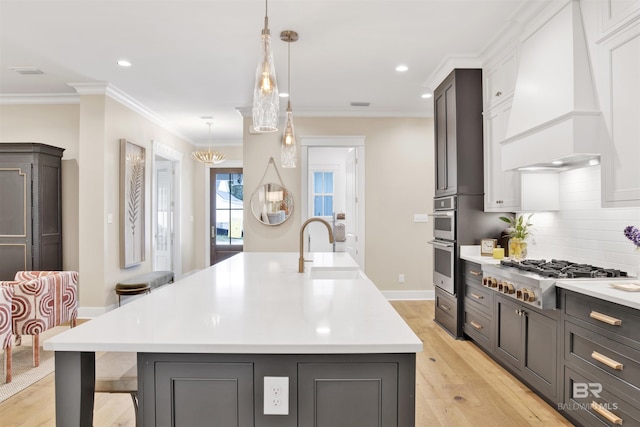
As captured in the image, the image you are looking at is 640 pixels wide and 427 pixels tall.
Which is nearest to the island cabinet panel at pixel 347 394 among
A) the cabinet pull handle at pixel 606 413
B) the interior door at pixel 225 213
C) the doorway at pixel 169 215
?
the cabinet pull handle at pixel 606 413

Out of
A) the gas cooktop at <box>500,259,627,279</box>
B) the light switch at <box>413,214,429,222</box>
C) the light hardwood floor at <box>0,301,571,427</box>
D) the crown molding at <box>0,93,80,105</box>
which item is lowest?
the light hardwood floor at <box>0,301,571,427</box>

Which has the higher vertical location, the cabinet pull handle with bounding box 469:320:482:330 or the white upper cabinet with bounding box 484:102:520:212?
the white upper cabinet with bounding box 484:102:520:212

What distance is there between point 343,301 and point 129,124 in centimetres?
474

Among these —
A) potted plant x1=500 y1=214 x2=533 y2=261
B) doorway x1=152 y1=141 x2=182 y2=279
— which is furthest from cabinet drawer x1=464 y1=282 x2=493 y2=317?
doorway x1=152 y1=141 x2=182 y2=279

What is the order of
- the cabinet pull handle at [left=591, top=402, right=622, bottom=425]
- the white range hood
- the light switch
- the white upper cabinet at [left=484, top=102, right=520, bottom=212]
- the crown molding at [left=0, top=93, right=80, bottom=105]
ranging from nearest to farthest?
the cabinet pull handle at [left=591, top=402, right=622, bottom=425]
the white range hood
the white upper cabinet at [left=484, top=102, right=520, bottom=212]
the crown molding at [left=0, top=93, right=80, bottom=105]
the light switch

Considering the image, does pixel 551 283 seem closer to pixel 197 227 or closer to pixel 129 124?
pixel 129 124

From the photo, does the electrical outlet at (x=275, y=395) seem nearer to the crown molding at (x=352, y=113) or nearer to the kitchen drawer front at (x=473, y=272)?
the kitchen drawer front at (x=473, y=272)

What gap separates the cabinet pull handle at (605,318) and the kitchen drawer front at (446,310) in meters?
1.85

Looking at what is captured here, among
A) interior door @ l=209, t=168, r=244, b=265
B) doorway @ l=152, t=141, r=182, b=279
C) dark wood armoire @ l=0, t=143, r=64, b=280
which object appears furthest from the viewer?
interior door @ l=209, t=168, r=244, b=265

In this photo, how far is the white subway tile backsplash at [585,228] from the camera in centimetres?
242

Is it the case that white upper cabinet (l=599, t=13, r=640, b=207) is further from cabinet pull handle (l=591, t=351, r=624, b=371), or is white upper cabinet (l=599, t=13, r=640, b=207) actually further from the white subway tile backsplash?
cabinet pull handle (l=591, t=351, r=624, b=371)

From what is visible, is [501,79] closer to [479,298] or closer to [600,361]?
[479,298]

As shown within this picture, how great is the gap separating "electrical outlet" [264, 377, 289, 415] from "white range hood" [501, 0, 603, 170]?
6.85ft

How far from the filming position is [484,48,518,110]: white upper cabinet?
10.6ft
